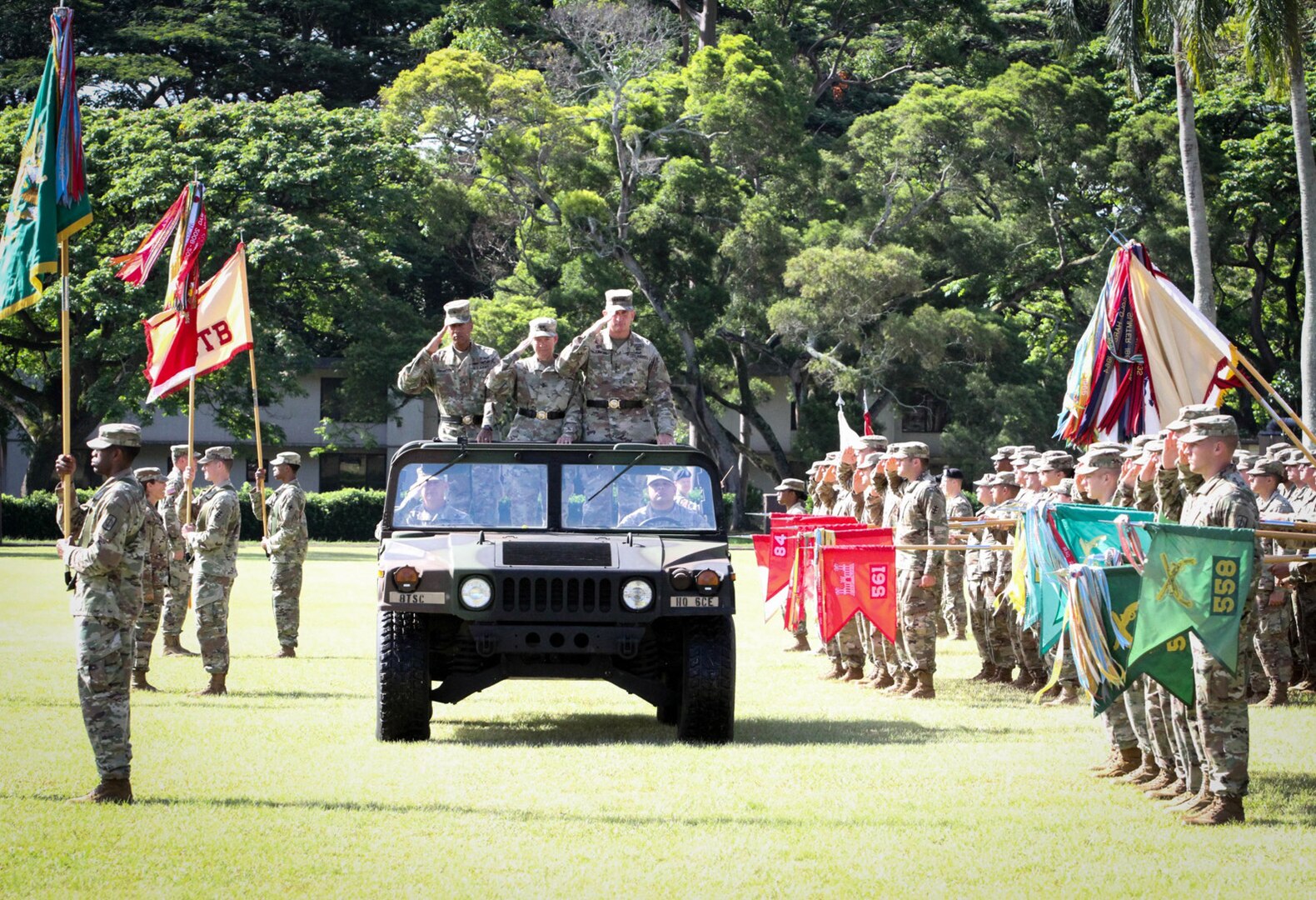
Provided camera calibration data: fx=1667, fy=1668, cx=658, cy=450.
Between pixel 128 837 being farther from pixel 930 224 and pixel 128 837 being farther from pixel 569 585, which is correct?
pixel 930 224

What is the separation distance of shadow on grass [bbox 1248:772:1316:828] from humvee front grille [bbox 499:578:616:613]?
12.6 ft

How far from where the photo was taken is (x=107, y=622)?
8.32 meters

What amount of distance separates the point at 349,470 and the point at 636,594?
5207cm

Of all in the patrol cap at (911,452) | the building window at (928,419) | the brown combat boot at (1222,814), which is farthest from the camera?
the building window at (928,419)

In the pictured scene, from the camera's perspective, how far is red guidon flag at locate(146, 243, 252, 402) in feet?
59.2

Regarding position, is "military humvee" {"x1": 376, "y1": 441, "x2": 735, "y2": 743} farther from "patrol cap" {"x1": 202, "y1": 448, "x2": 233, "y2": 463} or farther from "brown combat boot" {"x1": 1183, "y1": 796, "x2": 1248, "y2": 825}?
"patrol cap" {"x1": 202, "y1": 448, "x2": 233, "y2": 463}

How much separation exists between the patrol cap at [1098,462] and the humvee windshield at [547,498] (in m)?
2.42

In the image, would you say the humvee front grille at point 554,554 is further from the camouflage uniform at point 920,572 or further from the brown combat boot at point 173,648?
the brown combat boot at point 173,648

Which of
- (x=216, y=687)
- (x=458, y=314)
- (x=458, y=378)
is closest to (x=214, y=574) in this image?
(x=216, y=687)

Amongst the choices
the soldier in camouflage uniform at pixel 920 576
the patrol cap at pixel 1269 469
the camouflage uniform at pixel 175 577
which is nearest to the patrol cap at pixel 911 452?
the soldier in camouflage uniform at pixel 920 576

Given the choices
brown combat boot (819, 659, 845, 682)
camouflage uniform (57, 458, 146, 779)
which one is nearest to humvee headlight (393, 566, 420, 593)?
camouflage uniform (57, 458, 146, 779)

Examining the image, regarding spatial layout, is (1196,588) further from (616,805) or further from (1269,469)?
(1269,469)

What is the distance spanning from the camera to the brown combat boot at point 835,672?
1549 centimetres

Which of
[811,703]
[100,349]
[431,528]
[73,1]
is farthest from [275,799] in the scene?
[73,1]
